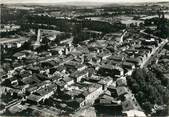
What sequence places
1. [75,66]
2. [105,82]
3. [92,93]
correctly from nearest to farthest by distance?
[92,93]
[105,82]
[75,66]

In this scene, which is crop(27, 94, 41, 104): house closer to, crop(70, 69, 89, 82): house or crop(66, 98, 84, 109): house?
crop(66, 98, 84, 109): house

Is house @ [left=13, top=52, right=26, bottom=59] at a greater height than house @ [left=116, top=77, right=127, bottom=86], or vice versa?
house @ [left=13, top=52, right=26, bottom=59]

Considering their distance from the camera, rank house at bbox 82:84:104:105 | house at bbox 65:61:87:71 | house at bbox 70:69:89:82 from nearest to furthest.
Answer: house at bbox 82:84:104:105 → house at bbox 70:69:89:82 → house at bbox 65:61:87:71

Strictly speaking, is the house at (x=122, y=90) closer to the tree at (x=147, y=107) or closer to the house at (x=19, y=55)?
the tree at (x=147, y=107)

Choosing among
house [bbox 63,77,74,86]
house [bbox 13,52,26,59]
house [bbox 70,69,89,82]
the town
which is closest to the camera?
the town

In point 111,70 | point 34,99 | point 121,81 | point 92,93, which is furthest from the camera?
point 111,70

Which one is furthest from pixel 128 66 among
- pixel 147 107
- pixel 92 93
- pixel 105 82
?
pixel 147 107

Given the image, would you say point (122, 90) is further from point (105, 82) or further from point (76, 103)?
point (76, 103)

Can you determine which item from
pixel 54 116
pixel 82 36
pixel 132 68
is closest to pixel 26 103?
pixel 54 116

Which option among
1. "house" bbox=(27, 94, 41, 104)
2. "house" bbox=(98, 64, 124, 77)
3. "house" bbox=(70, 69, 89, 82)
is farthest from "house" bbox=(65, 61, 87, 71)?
"house" bbox=(27, 94, 41, 104)
